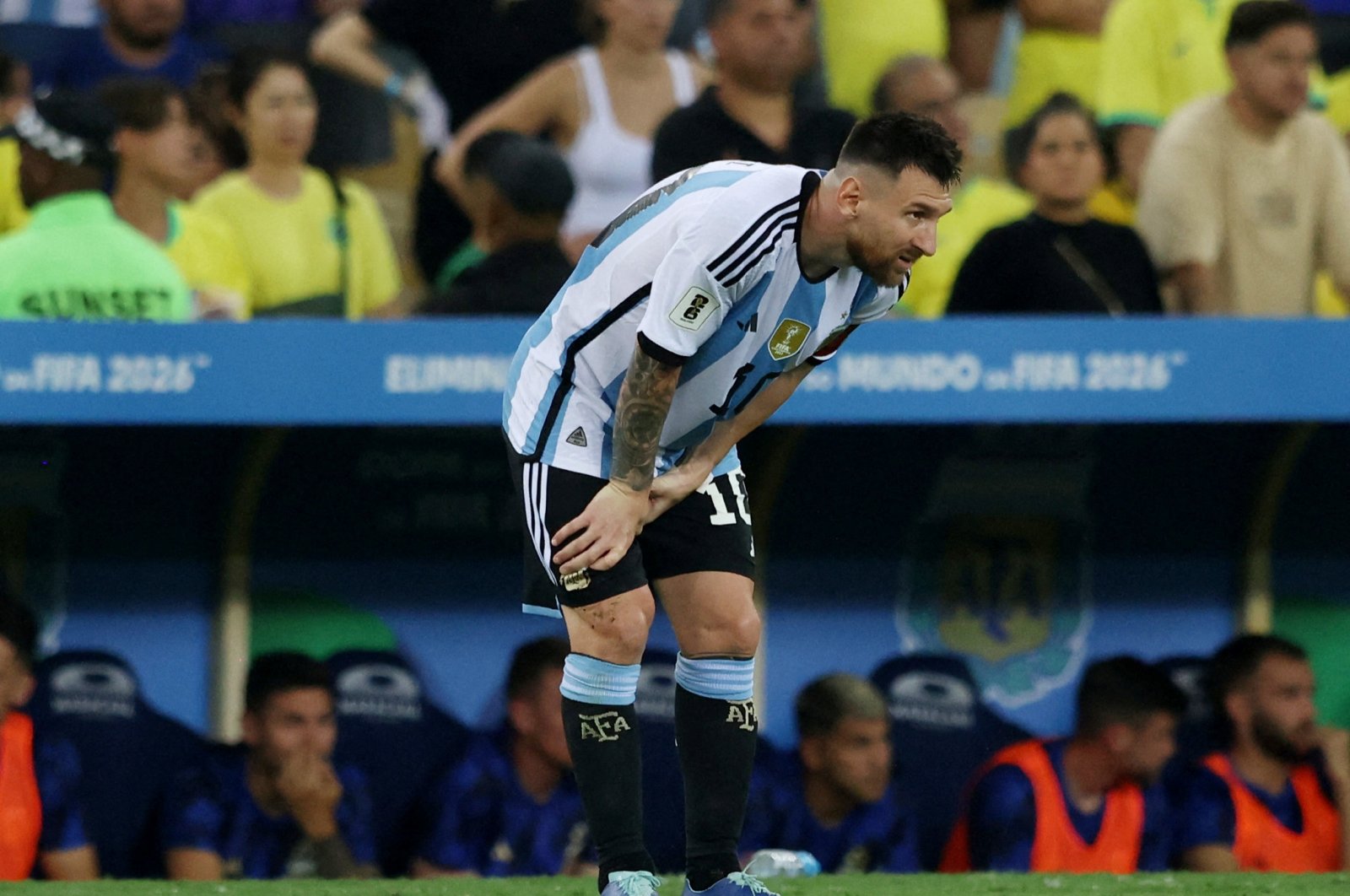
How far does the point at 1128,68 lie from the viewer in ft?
21.3

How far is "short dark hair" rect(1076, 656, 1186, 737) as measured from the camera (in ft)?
19.1

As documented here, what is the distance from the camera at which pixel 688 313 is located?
10.6ft

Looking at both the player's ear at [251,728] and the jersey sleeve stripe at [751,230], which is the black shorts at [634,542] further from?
the player's ear at [251,728]

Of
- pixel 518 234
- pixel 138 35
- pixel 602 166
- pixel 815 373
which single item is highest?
pixel 138 35

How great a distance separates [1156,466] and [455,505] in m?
2.16

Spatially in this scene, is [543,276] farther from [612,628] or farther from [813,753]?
[612,628]

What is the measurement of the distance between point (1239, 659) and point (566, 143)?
2.51 metres

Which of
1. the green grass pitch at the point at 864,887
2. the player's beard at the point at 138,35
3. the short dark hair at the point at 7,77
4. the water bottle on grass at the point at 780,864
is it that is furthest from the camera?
the player's beard at the point at 138,35

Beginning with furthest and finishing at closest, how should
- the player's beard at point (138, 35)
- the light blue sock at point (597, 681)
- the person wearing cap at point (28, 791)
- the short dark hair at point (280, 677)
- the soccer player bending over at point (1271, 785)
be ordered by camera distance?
the player's beard at point (138, 35) < the soccer player bending over at point (1271, 785) < the short dark hair at point (280, 677) < the person wearing cap at point (28, 791) < the light blue sock at point (597, 681)

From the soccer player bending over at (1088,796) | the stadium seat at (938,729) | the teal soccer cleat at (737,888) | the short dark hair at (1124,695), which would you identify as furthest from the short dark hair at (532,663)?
the teal soccer cleat at (737,888)

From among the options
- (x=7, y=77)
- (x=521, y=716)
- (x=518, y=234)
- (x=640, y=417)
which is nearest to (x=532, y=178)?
(x=518, y=234)

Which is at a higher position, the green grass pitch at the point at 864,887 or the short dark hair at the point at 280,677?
the short dark hair at the point at 280,677

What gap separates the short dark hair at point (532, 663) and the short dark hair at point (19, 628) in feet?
4.28

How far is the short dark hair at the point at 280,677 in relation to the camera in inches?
218
